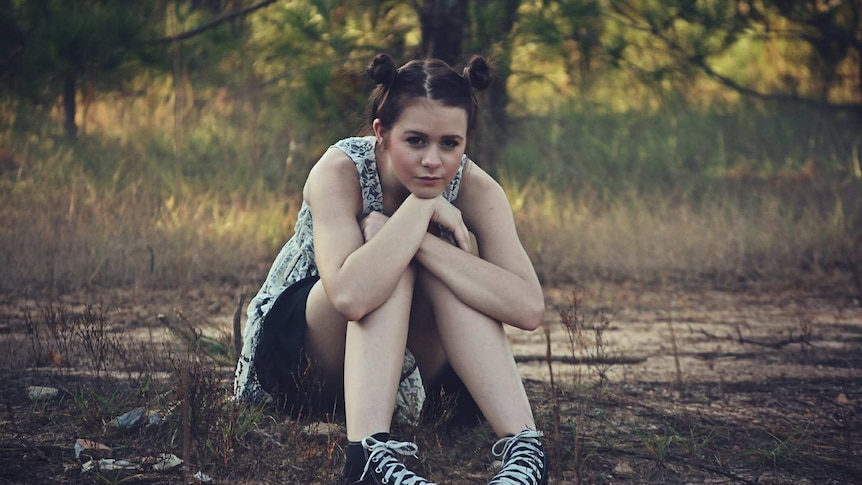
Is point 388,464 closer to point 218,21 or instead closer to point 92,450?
point 92,450

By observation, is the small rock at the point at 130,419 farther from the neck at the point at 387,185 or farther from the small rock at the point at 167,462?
the neck at the point at 387,185

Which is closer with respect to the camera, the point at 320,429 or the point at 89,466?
the point at 89,466

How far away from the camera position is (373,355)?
263 centimetres

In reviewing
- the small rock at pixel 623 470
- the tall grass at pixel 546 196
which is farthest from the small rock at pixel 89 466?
the tall grass at pixel 546 196

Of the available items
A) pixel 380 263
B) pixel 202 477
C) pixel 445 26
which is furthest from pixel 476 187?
pixel 445 26

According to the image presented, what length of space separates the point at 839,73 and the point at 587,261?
161 inches

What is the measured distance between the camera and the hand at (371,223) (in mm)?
2867

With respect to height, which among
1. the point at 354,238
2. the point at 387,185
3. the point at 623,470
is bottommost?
the point at 623,470

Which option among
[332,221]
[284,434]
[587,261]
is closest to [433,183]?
[332,221]

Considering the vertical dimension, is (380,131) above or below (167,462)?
above

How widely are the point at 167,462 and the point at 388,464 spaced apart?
702 millimetres

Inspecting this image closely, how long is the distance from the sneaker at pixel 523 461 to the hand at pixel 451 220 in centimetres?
61

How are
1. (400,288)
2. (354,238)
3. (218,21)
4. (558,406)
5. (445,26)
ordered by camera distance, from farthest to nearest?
(218,21) < (445,26) < (558,406) < (354,238) < (400,288)

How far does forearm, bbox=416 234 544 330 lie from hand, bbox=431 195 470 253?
81 millimetres
